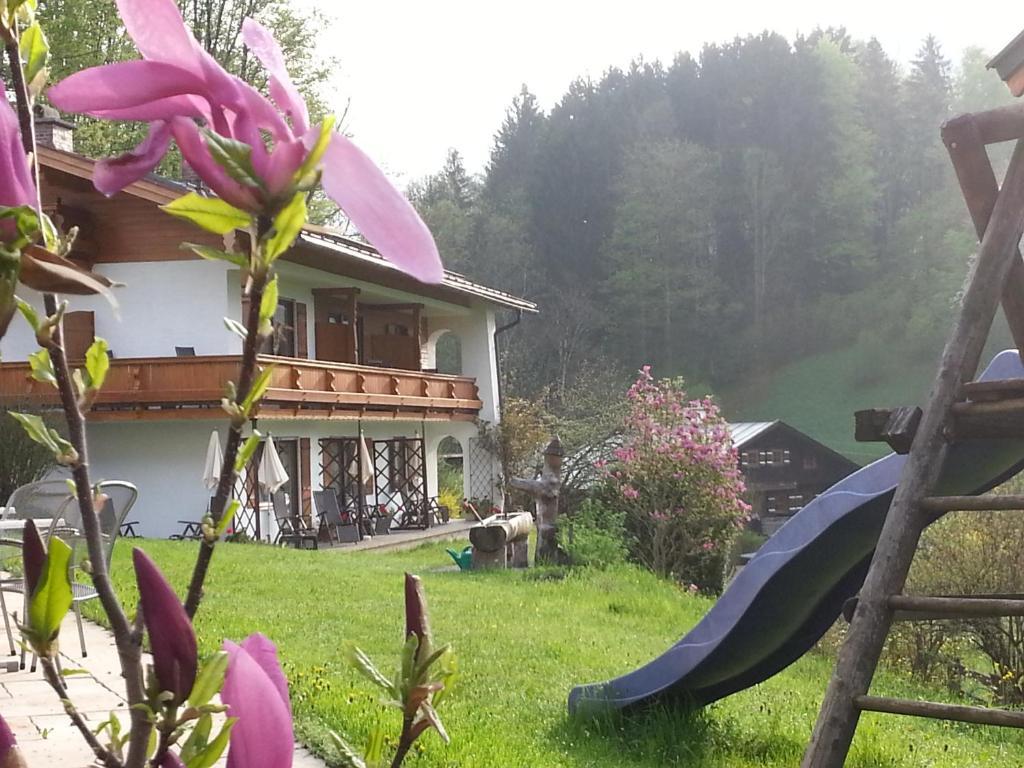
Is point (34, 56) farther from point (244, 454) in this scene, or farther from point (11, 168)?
point (244, 454)

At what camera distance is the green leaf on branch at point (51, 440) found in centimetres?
58

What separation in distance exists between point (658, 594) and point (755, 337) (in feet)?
164

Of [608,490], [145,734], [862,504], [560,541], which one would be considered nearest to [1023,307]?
[862,504]

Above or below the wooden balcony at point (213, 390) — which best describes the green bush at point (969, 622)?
below

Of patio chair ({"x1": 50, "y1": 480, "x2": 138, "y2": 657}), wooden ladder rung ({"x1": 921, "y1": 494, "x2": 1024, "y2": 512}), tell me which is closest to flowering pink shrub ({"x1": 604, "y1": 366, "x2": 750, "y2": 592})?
patio chair ({"x1": 50, "y1": 480, "x2": 138, "y2": 657})

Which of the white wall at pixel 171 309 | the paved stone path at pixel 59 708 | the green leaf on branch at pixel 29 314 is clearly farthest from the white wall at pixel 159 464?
the green leaf on branch at pixel 29 314

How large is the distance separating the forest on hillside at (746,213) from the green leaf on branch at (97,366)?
55.5m

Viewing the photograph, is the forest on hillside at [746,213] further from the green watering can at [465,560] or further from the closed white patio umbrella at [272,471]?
the green watering can at [465,560]

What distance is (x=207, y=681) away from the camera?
0.56 metres

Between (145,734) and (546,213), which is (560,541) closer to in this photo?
(145,734)

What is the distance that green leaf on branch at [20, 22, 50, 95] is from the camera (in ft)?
2.03

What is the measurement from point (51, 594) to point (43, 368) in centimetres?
12

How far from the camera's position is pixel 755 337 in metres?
60.7

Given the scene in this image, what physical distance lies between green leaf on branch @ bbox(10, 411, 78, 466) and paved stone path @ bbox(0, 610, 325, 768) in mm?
3820
